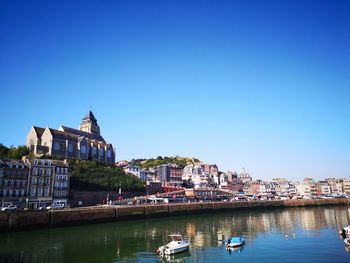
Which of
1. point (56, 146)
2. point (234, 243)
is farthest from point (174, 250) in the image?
point (56, 146)

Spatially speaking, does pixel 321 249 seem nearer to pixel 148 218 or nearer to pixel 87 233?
pixel 87 233

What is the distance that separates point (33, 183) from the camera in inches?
2771

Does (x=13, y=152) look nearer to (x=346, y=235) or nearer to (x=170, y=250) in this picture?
(x=170, y=250)

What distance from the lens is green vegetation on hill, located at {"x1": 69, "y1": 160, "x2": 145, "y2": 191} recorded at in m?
83.9

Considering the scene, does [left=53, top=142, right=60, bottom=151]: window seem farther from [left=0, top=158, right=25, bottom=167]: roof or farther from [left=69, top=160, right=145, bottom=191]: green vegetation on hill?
[left=0, top=158, right=25, bottom=167]: roof

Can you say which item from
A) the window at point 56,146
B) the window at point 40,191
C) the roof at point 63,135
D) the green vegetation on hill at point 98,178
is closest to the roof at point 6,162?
Result: the window at point 40,191

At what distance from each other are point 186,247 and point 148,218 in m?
37.7

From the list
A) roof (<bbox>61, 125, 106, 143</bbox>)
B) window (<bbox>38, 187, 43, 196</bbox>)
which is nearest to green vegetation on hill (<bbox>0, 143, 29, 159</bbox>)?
window (<bbox>38, 187, 43, 196</bbox>)

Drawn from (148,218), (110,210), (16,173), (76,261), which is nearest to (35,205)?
(16,173)

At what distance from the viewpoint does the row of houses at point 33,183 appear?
217 ft

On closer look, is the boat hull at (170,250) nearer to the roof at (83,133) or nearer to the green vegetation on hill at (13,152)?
the green vegetation on hill at (13,152)

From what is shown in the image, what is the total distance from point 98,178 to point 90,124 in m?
37.5

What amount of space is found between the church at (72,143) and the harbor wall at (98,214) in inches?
1428

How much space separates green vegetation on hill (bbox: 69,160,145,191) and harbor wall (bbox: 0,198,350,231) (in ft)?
63.2
